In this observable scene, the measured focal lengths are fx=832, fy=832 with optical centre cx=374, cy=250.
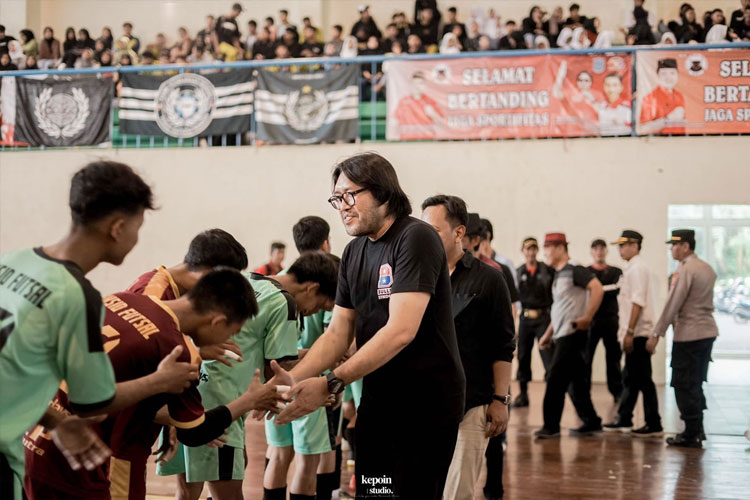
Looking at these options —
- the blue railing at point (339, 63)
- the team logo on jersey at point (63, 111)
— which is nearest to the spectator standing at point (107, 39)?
the blue railing at point (339, 63)

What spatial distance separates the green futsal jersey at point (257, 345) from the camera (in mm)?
3734

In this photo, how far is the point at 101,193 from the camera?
212cm

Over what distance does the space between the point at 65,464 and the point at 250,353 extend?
139cm

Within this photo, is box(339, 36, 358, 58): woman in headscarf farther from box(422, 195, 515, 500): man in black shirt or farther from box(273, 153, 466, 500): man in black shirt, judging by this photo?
box(273, 153, 466, 500): man in black shirt

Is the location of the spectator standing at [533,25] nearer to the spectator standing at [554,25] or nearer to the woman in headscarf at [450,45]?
the spectator standing at [554,25]

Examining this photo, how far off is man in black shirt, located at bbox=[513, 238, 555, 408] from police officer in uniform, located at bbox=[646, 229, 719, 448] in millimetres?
1717

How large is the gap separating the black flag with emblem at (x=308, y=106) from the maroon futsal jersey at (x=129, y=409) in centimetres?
889

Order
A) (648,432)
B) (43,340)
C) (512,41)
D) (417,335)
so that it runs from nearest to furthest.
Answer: (43,340) → (417,335) → (648,432) → (512,41)

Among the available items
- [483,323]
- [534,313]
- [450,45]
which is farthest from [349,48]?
[483,323]

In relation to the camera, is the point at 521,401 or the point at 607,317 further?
the point at 521,401

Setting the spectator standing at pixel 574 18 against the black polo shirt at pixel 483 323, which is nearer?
the black polo shirt at pixel 483 323

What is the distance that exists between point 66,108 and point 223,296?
10484 millimetres

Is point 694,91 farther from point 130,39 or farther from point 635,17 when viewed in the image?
point 130,39

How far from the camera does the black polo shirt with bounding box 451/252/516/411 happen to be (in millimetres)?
3969
